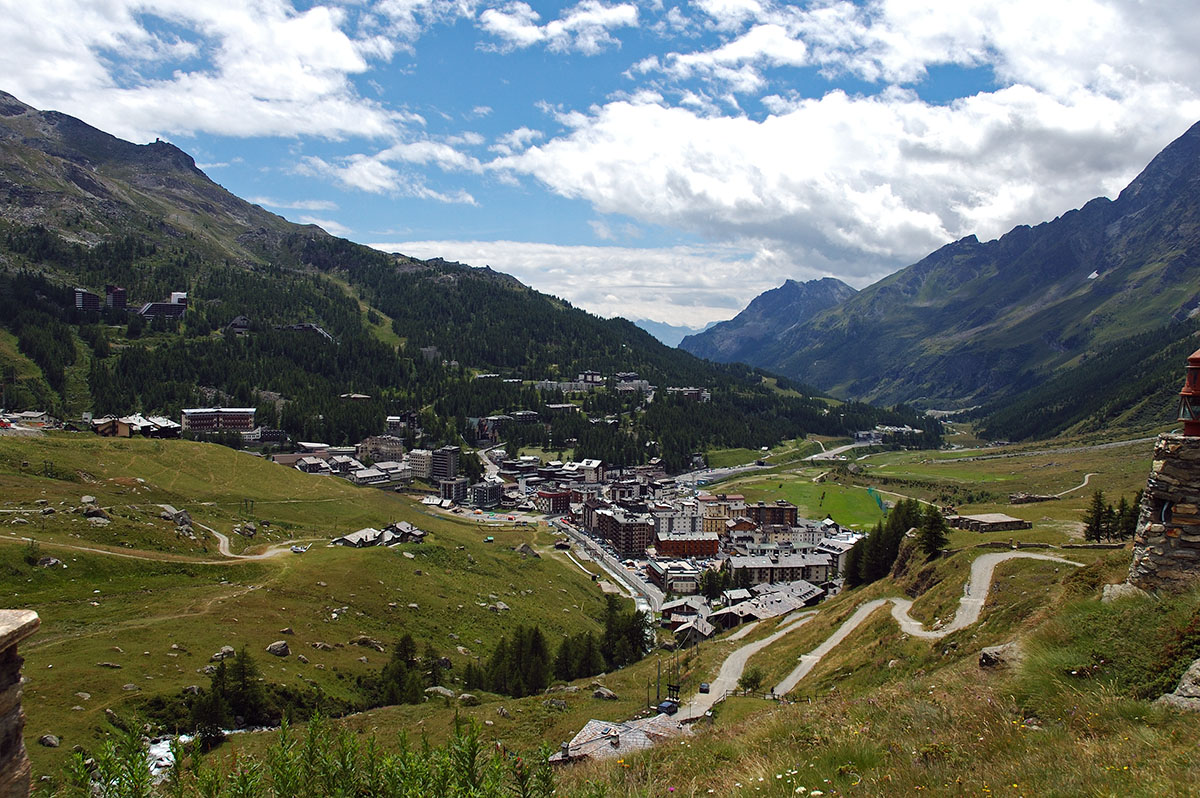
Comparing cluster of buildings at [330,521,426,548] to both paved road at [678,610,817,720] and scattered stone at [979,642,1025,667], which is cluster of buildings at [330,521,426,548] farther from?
scattered stone at [979,642,1025,667]

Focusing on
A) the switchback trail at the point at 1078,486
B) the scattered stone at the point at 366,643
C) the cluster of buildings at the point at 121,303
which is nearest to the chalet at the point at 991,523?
the scattered stone at the point at 366,643

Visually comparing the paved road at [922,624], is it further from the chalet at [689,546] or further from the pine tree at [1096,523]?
the chalet at [689,546]

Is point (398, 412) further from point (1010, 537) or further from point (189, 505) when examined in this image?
point (1010, 537)

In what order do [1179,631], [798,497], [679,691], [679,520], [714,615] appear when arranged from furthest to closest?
1. [798,497]
2. [679,520]
3. [714,615]
4. [679,691]
5. [1179,631]

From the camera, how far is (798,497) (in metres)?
132

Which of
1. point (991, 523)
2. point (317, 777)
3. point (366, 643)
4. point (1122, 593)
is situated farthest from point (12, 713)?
point (991, 523)

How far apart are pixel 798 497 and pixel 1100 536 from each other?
84.2 meters

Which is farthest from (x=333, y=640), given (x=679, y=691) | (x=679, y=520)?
(x=679, y=520)

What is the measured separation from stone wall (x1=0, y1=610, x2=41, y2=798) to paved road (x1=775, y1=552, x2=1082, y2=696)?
31.4 meters

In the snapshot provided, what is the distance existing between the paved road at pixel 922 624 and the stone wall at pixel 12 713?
31.4m

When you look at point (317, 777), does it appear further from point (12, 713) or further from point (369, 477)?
point (369, 477)

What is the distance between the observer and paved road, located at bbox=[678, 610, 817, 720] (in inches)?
1356

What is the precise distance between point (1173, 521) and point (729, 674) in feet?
107

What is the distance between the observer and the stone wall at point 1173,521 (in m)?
13.4
